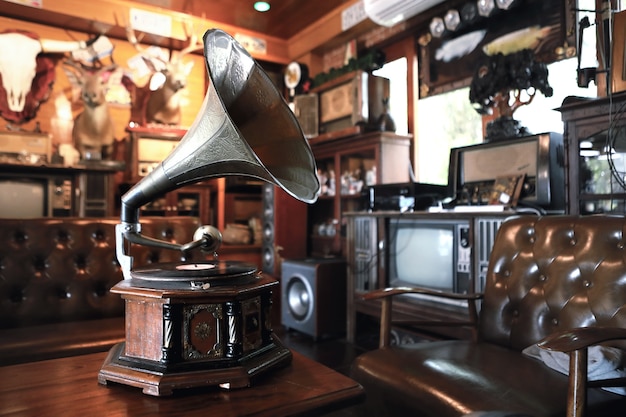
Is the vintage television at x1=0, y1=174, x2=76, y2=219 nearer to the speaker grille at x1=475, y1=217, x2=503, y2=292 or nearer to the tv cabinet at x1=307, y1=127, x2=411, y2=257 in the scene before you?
the tv cabinet at x1=307, y1=127, x2=411, y2=257

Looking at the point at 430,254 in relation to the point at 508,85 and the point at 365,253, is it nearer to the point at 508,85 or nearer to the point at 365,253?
the point at 365,253

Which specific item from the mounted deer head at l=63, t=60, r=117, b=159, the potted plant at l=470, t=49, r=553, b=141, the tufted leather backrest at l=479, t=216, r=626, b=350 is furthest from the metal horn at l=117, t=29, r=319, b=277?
the mounted deer head at l=63, t=60, r=117, b=159

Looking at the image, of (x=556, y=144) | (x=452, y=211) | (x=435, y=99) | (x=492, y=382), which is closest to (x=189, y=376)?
(x=492, y=382)

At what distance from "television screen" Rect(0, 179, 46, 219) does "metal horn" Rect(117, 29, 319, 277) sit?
9.25 feet

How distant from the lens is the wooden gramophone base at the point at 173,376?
103 centimetres

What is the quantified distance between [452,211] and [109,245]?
1.78 meters

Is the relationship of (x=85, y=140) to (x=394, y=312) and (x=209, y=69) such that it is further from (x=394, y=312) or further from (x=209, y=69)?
(x=209, y=69)

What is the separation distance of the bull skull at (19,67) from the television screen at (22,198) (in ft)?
2.57

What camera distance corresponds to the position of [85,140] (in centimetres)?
394

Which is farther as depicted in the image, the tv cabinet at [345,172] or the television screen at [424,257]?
→ the tv cabinet at [345,172]

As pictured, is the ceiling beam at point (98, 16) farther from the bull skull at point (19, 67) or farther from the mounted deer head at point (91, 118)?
the mounted deer head at point (91, 118)

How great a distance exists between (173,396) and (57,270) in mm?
1323

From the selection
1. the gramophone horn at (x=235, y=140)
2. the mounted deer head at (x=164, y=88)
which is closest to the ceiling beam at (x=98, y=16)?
the mounted deer head at (x=164, y=88)

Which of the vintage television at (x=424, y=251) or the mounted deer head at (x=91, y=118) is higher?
the mounted deer head at (x=91, y=118)
